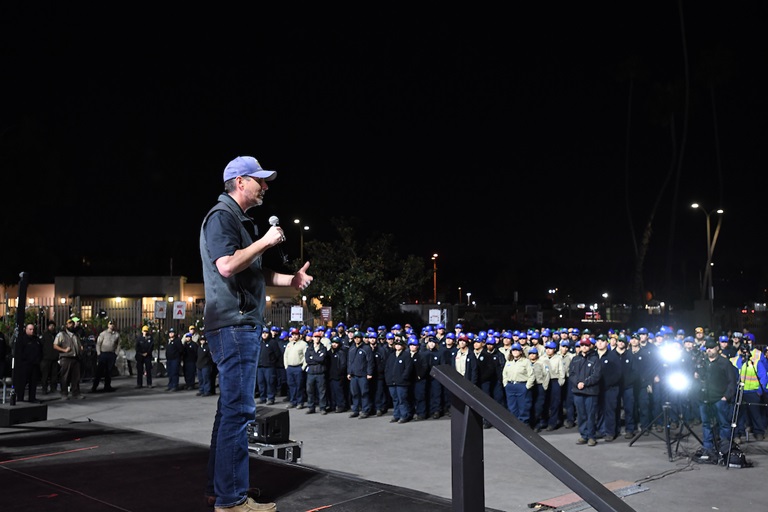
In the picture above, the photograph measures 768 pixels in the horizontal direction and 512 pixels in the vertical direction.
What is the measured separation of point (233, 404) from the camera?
10.6 feet

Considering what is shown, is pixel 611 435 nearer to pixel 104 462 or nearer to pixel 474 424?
pixel 104 462

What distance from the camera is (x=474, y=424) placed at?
241 centimetres

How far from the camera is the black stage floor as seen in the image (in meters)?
3.63

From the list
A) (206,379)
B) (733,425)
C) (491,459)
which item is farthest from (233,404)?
(206,379)

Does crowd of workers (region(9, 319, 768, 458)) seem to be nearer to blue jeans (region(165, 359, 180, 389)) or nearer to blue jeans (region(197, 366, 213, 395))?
blue jeans (region(197, 366, 213, 395))

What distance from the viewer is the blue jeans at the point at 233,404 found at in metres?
3.18

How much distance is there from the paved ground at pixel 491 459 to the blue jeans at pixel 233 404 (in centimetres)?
387

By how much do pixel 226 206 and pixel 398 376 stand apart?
1164 centimetres

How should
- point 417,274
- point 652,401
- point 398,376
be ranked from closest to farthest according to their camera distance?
point 652,401
point 398,376
point 417,274

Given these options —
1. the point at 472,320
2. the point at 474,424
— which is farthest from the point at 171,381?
the point at 472,320

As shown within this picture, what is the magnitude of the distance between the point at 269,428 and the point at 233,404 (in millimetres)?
3960

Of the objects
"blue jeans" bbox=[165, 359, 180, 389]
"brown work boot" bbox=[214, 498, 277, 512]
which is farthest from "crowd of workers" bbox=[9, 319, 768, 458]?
"brown work boot" bbox=[214, 498, 277, 512]

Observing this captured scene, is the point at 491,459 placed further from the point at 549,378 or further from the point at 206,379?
the point at 206,379

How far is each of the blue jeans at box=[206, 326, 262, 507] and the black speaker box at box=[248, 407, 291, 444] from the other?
147 inches
